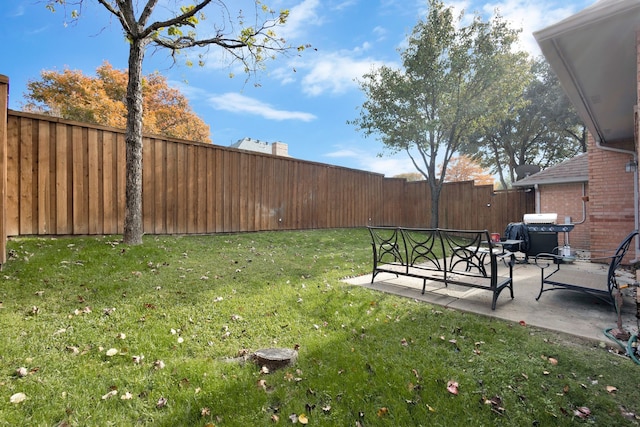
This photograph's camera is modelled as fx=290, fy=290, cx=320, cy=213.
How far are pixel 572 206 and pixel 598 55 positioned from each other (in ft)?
25.0

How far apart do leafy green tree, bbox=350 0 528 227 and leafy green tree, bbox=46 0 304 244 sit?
21.6 ft

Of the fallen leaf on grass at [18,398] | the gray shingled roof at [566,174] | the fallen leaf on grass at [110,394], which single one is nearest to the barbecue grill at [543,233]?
the gray shingled roof at [566,174]

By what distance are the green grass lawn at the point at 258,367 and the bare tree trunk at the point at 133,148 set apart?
1.17 metres

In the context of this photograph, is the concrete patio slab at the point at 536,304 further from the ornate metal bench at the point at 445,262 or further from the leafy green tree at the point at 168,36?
the leafy green tree at the point at 168,36

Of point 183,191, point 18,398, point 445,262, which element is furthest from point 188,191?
point 445,262

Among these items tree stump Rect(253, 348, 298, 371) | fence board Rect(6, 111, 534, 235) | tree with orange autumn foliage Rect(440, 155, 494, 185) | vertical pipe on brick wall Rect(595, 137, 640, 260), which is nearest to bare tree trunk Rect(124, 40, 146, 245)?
fence board Rect(6, 111, 534, 235)

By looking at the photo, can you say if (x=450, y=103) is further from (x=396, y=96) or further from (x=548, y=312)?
(x=548, y=312)

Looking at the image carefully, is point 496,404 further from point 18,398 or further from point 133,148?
point 133,148

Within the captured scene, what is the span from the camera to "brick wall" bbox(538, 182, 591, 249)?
8.68 meters

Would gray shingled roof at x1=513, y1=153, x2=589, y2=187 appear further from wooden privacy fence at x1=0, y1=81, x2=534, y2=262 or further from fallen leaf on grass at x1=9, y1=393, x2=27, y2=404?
fallen leaf on grass at x1=9, y1=393, x2=27, y2=404

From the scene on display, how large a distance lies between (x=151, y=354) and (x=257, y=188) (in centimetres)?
616

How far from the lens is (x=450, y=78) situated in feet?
35.0

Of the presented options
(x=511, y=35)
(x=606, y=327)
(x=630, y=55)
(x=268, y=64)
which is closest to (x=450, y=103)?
(x=511, y=35)

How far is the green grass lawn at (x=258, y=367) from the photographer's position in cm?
173
